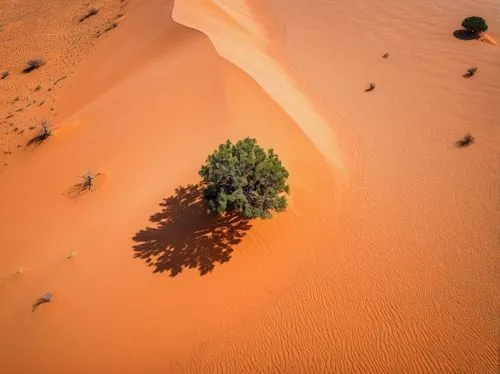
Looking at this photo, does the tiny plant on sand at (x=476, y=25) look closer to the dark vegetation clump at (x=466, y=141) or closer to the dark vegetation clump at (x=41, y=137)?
the dark vegetation clump at (x=466, y=141)

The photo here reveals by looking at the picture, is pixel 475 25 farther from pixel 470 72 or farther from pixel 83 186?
pixel 83 186

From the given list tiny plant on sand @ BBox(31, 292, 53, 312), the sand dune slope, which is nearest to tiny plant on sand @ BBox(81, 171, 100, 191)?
tiny plant on sand @ BBox(31, 292, 53, 312)

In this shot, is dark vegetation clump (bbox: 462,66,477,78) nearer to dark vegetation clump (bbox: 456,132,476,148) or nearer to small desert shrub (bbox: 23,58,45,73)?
dark vegetation clump (bbox: 456,132,476,148)

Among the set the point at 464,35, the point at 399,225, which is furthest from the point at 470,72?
the point at 399,225

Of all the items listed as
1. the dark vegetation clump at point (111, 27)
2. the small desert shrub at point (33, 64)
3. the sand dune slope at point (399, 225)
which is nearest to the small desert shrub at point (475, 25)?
the sand dune slope at point (399, 225)

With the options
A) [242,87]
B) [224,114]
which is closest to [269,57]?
[242,87]

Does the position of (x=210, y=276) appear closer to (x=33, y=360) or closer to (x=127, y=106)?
(x=33, y=360)
